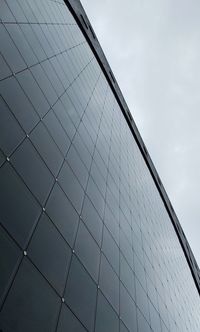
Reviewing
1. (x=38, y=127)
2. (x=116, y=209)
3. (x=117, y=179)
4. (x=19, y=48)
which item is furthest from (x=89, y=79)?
(x=38, y=127)

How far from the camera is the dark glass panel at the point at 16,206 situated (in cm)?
721

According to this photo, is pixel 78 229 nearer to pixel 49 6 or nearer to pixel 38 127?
pixel 38 127

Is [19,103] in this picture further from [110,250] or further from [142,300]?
[142,300]

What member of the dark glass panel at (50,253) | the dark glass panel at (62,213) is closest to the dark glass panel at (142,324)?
the dark glass panel at (62,213)

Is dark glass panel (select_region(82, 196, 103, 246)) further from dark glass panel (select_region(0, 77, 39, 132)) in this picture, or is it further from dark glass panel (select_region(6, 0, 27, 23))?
dark glass panel (select_region(6, 0, 27, 23))

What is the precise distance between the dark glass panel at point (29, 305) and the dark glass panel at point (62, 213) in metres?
2.00

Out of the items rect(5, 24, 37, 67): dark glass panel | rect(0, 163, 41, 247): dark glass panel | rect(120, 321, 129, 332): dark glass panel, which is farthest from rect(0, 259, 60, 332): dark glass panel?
rect(5, 24, 37, 67): dark glass panel

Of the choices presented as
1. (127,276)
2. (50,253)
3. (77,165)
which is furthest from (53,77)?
(50,253)

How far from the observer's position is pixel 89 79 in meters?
23.2

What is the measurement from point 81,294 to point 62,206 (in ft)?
7.59

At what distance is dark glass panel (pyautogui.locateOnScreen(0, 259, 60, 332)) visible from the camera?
6.09 meters

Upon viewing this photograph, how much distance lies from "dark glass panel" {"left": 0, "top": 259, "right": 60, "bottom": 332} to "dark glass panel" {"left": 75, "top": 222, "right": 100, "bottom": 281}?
8.01 ft

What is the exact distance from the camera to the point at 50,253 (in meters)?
8.27

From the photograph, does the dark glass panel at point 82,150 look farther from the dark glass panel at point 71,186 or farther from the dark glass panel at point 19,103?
the dark glass panel at point 19,103
